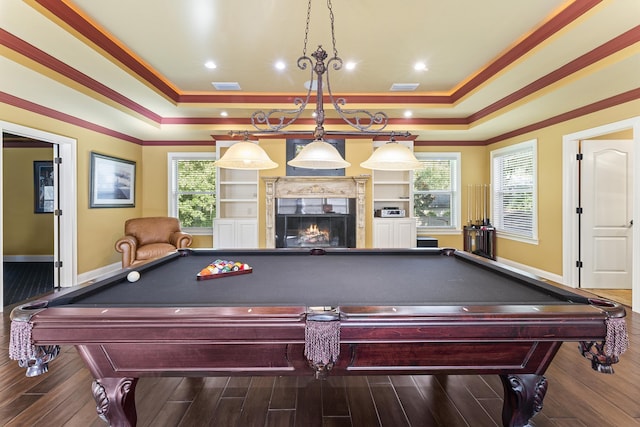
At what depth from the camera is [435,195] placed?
6492 millimetres

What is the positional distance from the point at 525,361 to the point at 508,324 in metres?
0.27

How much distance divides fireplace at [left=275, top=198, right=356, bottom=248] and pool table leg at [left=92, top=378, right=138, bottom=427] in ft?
14.9

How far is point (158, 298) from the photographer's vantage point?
1487 millimetres

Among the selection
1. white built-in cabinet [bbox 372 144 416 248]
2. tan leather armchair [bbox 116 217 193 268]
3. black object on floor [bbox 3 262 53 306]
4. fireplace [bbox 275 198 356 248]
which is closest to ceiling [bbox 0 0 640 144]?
white built-in cabinet [bbox 372 144 416 248]

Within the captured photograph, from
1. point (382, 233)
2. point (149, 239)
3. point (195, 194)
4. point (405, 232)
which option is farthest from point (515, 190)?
point (149, 239)

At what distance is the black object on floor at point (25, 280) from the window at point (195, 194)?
2.32m

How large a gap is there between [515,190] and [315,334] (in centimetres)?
583

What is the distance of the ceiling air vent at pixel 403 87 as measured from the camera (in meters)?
4.37

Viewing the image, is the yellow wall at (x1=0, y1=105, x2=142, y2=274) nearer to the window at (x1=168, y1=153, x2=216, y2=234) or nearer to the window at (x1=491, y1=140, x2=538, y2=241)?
the window at (x1=168, y1=153, x2=216, y2=234)

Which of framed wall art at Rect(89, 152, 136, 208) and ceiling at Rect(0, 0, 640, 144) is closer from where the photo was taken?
ceiling at Rect(0, 0, 640, 144)

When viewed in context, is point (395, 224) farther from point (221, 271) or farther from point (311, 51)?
point (221, 271)

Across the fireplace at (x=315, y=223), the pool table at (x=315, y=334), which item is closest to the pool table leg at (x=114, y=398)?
the pool table at (x=315, y=334)

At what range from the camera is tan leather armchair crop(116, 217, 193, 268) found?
4605 mm

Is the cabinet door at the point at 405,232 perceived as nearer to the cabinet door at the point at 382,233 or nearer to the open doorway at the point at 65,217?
the cabinet door at the point at 382,233
